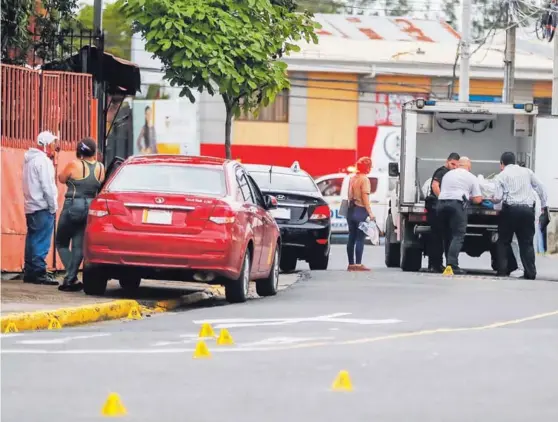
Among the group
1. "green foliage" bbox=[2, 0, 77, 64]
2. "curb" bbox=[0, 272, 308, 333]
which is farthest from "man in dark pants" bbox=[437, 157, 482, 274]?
"curb" bbox=[0, 272, 308, 333]

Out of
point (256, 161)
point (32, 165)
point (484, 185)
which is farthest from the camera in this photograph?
point (256, 161)

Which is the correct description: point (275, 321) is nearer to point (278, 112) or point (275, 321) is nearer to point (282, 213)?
point (282, 213)

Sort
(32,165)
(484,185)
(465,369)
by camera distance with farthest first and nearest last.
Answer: (484,185), (32,165), (465,369)

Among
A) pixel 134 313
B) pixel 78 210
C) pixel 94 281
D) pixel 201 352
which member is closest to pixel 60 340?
pixel 201 352

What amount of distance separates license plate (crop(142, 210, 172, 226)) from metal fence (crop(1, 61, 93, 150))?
11.3ft

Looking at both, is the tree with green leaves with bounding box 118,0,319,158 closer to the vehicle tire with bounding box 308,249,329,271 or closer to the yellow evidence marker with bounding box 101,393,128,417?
the vehicle tire with bounding box 308,249,329,271

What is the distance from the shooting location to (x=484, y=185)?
77.8ft

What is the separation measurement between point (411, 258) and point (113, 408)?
16475 mm

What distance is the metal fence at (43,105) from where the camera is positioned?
18359 mm

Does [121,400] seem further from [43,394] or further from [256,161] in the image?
[256,161]

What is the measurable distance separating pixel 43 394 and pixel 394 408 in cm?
194

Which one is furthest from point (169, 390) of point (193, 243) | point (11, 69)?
point (11, 69)

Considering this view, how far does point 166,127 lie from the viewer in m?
56.6

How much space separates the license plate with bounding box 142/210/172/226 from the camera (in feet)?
50.5
